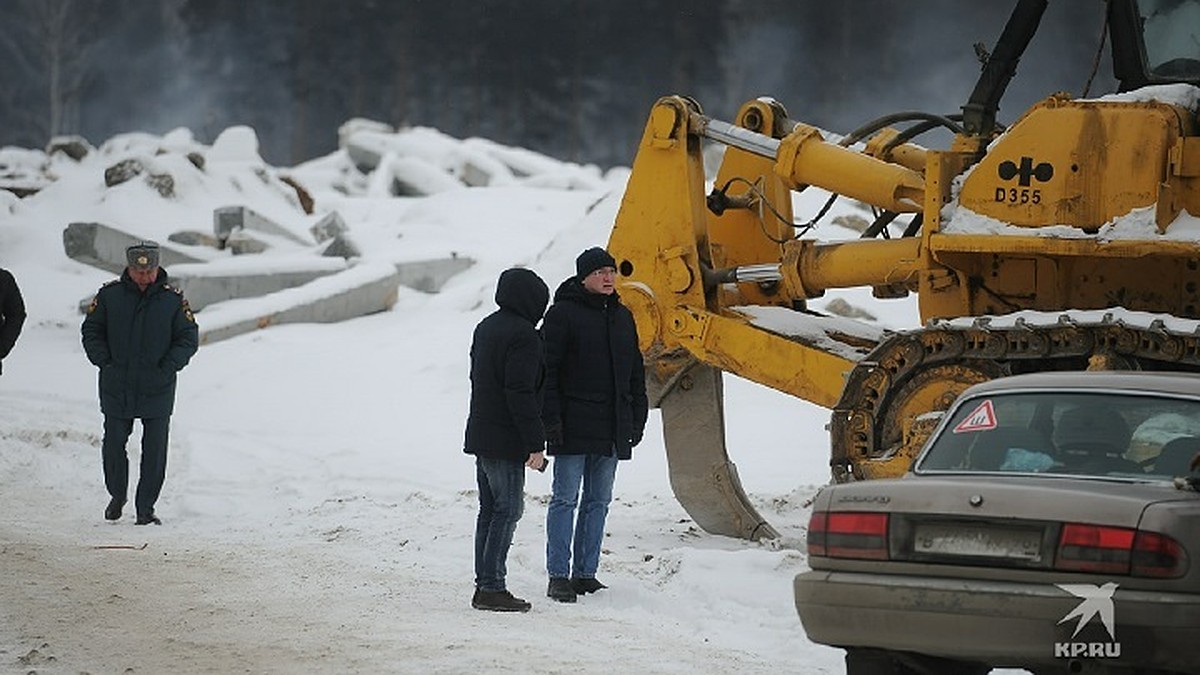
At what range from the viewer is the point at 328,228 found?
3112 centimetres

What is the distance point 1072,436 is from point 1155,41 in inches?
190

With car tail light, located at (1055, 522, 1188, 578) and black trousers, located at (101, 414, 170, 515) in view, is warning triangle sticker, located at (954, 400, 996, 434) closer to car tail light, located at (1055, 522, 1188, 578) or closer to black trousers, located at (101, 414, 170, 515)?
car tail light, located at (1055, 522, 1188, 578)

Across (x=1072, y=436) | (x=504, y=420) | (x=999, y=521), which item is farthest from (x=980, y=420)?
(x=504, y=420)

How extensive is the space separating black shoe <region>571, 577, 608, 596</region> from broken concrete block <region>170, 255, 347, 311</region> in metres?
14.2

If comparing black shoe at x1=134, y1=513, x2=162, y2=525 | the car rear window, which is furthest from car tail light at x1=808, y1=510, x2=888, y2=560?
black shoe at x1=134, y1=513, x2=162, y2=525

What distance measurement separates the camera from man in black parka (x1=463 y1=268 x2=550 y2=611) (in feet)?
32.1

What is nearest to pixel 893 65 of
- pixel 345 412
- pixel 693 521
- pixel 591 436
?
pixel 345 412

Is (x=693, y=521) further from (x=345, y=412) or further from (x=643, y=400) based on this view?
(x=345, y=412)

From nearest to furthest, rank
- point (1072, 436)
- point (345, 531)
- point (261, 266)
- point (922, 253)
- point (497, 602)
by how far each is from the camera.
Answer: point (1072, 436) < point (497, 602) < point (922, 253) < point (345, 531) < point (261, 266)

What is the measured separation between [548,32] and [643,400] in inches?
1785

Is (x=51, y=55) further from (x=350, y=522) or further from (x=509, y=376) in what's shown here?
(x=509, y=376)

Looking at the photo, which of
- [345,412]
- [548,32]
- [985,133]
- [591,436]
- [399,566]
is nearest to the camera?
[591,436]

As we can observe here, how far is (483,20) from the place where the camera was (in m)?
56.4

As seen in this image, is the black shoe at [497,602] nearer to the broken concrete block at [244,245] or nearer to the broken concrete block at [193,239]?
the broken concrete block at [244,245]
